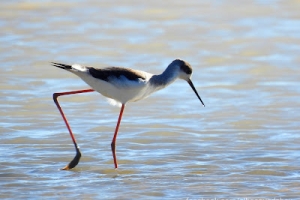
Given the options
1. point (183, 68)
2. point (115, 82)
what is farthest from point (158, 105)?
point (115, 82)

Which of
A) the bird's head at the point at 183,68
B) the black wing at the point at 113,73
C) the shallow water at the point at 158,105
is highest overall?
the black wing at the point at 113,73

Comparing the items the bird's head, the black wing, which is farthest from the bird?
the bird's head

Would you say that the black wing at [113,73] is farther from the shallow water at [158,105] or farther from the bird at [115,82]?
the shallow water at [158,105]

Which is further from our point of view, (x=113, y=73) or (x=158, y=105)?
(x=158, y=105)

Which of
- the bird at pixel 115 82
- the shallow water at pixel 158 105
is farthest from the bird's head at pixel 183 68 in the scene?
the shallow water at pixel 158 105

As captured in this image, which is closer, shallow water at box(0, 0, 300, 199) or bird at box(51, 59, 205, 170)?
shallow water at box(0, 0, 300, 199)

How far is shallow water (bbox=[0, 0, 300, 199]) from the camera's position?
6715 millimetres

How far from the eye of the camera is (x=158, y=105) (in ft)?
30.2

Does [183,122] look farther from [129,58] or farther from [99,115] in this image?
[129,58]

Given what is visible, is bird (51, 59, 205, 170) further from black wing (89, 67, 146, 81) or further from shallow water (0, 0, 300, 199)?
shallow water (0, 0, 300, 199)

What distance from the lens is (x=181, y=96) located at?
31.4 feet

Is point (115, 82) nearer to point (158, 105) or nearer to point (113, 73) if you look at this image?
point (113, 73)

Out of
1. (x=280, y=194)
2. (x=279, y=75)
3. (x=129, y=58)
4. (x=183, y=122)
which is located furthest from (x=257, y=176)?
(x=129, y=58)

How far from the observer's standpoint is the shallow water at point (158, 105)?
22.0ft
